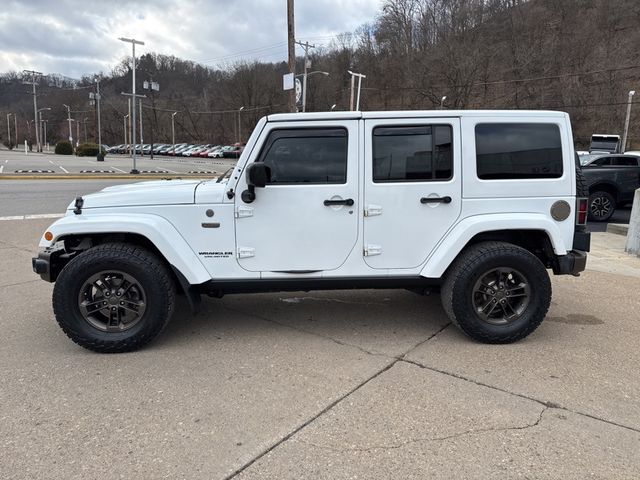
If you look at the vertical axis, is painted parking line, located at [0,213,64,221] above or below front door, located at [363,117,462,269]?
below

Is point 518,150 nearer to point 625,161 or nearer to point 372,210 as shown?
point 372,210

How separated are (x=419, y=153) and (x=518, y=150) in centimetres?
84

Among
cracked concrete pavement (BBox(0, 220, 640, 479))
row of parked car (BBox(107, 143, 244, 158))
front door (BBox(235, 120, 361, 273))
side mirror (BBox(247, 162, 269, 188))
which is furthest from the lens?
row of parked car (BBox(107, 143, 244, 158))

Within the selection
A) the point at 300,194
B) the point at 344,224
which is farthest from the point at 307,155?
the point at 344,224

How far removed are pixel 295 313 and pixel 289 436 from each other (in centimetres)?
216

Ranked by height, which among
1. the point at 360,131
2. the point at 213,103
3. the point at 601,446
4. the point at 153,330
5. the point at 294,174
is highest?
the point at 213,103

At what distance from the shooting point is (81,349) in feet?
13.2

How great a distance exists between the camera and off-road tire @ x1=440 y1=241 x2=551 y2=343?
400cm

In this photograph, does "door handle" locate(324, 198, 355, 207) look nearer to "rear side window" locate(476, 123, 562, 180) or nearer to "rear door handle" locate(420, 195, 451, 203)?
"rear door handle" locate(420, 195, 451, 203)

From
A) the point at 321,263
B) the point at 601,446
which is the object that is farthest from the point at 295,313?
the point at 601,446

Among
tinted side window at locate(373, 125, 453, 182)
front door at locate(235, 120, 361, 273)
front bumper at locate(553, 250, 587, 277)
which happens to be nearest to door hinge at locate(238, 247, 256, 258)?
front door at locate(235, 120, 361, 273)

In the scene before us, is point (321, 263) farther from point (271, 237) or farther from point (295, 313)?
point (295, 313)

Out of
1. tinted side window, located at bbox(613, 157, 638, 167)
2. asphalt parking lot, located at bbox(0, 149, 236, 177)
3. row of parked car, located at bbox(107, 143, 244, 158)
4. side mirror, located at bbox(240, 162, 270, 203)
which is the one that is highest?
row of parked car, located at bbox(107, 143, 244, 158)

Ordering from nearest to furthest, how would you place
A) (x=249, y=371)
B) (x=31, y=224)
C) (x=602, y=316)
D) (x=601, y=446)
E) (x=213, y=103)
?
(x=601, y=446) → (x=249, y=371) → (x=602, y=316) → (x=31, y=224) → (x=213, y=103)
